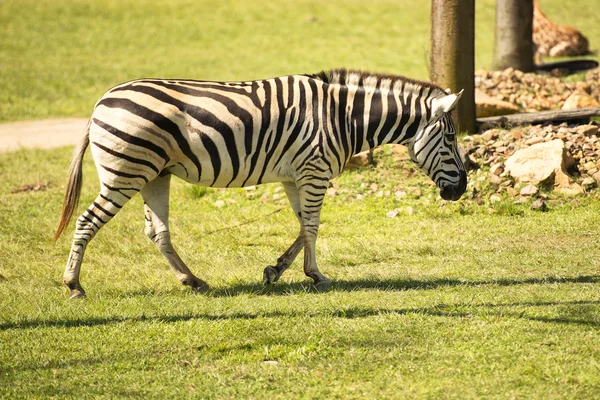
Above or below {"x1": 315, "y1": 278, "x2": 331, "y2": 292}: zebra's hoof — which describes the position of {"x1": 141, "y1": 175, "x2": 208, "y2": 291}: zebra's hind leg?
above

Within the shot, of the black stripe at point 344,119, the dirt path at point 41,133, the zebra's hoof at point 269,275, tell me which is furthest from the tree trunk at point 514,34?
the zebra's hoof at point 269,275

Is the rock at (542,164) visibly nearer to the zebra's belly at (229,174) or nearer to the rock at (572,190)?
the rock at (572,190)

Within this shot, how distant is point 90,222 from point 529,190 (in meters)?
5.59

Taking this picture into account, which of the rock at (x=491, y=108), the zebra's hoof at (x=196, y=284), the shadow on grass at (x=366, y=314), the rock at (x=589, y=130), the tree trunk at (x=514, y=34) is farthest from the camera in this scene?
the tree trunk at (x=514, y=34)

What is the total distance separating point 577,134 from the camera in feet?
36.5

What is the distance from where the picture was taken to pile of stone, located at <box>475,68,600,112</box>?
46.3 ft

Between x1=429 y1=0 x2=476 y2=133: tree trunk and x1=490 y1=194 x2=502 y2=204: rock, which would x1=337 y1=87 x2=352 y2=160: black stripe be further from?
x1=429 y1=0 x2=476 y2=133: tree trunk

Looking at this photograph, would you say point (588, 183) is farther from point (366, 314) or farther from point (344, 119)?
point (366, 314)

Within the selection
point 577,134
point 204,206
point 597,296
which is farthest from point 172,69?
point 597,296

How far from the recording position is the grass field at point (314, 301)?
18.8 feet

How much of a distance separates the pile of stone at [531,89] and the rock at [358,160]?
3848 millimetres

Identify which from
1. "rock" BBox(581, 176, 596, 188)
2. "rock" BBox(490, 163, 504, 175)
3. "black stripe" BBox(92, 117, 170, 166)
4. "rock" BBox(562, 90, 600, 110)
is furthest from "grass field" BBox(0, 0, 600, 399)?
"rock" BBox(562, 90, 600, 110)

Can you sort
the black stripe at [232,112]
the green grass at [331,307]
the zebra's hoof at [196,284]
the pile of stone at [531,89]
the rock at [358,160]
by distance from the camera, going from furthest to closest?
the pile of stone at [531,89] → the rock at [358,160] → the zebra's hoof at [196,284] → the black stripe at [232,112] → the green grass at [331,307]

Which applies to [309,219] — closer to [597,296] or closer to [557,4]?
[597,296]
